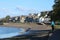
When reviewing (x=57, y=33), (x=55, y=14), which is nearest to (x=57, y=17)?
(x=55, y=14)

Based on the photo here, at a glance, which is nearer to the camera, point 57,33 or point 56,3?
point 57,33

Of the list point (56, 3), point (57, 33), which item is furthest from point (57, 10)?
point (57, 33)

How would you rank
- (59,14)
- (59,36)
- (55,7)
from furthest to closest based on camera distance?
(55,7)
(59,14)
(59,36)

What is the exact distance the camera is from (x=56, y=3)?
2223 inches

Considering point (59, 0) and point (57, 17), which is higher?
point (59, 0)

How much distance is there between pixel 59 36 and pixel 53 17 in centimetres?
4613

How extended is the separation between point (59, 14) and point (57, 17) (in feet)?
8.91

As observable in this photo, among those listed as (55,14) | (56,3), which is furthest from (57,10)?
(56,3)

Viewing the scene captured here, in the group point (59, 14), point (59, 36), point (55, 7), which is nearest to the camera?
point (59, 36)

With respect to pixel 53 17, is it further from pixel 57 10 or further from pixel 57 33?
pixel 57 33

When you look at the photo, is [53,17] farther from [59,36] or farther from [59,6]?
[59,36]

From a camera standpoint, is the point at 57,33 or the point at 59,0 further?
the point at 59,0

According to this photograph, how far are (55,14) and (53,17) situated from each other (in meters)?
3.70

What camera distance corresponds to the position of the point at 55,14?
52156mm
